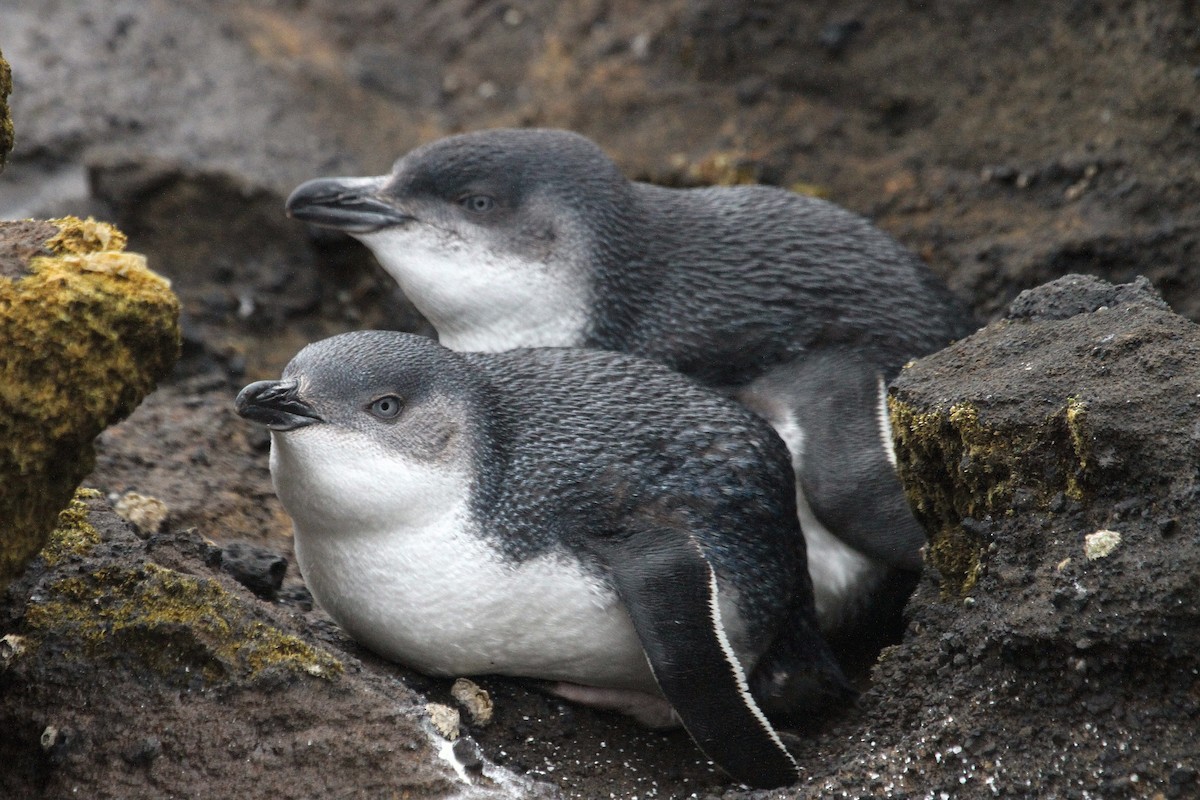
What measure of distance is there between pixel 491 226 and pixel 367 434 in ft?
5.34

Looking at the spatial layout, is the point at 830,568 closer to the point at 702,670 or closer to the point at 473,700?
the point at 702,670

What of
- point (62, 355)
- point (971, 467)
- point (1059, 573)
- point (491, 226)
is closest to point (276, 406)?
point (62, 355)

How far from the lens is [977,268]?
22.6 ft

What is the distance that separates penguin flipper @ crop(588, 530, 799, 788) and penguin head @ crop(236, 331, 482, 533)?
68 cm

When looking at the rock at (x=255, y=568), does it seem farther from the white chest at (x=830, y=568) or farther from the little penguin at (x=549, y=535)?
the white chest at (x=830, y=568)

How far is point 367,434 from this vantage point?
4547mm

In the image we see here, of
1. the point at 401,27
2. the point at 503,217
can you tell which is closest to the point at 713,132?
the point at 503,217

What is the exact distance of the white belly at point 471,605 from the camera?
A: 446 centimetres

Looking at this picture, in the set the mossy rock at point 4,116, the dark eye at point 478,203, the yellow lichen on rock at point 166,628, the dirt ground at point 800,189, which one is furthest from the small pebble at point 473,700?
the dark eye at point 478,203

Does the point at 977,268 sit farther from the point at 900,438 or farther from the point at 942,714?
the point at 942,714

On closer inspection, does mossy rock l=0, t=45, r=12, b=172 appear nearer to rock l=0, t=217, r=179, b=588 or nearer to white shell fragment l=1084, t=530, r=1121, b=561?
rock l=0, t=217, r=179, b=588

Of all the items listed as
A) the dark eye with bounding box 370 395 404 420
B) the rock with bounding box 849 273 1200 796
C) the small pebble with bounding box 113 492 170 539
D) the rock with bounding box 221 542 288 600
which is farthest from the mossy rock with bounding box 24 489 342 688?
the rock with bounding box 849 273 1200 796

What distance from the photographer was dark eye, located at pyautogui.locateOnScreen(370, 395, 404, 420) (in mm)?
4621

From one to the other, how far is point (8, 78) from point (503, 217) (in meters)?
2.32
